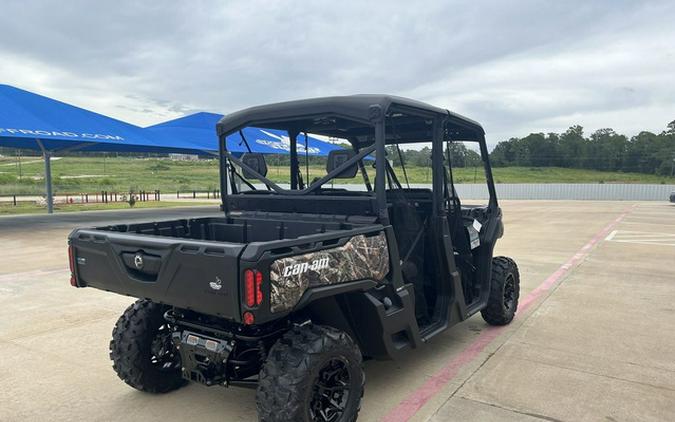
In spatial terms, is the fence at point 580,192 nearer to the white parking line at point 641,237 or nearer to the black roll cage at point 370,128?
the white parking line at point 641,237

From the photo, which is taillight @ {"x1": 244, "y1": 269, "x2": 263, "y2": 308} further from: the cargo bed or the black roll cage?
the black roll cage

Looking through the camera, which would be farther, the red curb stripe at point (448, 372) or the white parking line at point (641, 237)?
the white parking line at point (641, 237)

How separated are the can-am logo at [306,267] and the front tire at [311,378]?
1.32ft

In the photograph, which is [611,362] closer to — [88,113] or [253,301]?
[253,301]

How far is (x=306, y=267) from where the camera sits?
2672mm

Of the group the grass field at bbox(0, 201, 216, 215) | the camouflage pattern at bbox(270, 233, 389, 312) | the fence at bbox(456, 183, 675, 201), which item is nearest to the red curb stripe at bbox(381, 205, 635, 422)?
the camouflage pattern at bbox(270, 233, 389, 312)

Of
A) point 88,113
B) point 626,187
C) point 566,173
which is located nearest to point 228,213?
point 88,113

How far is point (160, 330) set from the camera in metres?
3.65

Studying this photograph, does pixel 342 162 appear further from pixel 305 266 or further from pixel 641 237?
pixel 641 237

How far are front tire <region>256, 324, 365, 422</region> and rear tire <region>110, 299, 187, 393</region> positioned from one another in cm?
121

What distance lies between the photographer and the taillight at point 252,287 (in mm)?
2436

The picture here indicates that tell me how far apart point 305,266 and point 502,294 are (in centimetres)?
302

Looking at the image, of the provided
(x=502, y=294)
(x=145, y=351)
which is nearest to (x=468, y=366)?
(x=502, y=294)

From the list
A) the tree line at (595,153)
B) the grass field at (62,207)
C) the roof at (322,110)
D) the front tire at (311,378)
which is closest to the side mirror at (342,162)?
the roof at (322,110)
